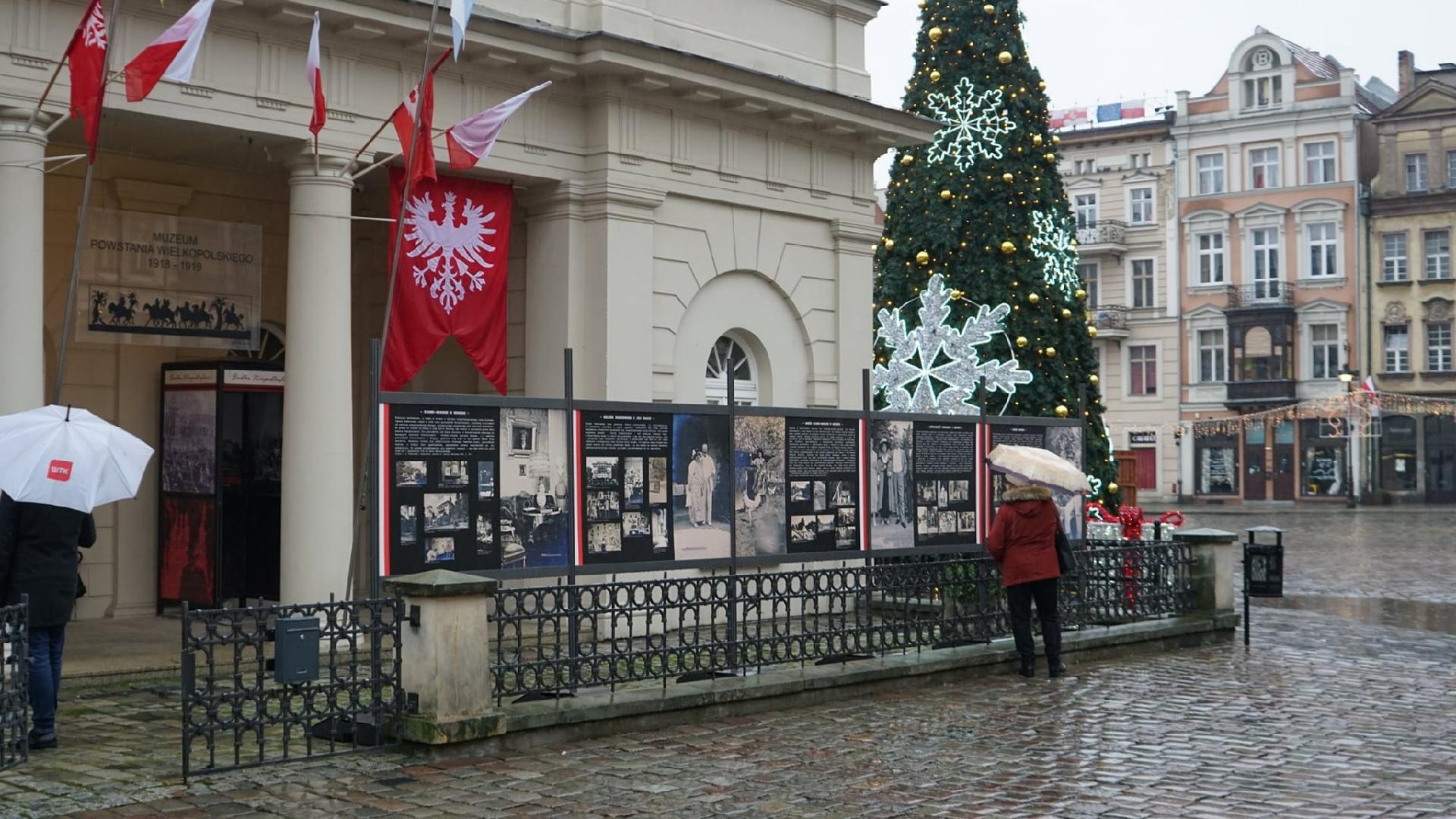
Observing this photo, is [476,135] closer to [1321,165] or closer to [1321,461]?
[1321,461]

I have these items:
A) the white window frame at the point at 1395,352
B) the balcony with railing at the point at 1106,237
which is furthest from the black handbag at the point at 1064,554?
the balcony with railing at the point at 1106,237

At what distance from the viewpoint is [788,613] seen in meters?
11.4

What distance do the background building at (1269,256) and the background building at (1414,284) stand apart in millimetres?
1017

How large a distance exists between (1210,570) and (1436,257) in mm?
49441

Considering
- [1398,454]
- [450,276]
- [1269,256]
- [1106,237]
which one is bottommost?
[1398,454]

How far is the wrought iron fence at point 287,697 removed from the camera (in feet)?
28.2

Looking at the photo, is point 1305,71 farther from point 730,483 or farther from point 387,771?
point 387,771

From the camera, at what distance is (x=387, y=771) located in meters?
8.98

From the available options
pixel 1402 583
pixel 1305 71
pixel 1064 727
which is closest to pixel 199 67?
pixel 1064 727

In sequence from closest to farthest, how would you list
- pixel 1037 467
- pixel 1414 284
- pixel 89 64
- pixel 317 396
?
1. pixel 89 64
2. pixel 1037 467
3. pixel 317 396
4. pixel 1414 284

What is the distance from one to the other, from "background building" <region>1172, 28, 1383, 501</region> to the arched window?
46.4m

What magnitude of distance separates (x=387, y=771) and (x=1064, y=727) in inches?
182

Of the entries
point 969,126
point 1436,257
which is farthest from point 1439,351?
point 969,126

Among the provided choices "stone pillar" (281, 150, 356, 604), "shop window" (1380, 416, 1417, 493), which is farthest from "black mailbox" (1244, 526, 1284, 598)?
"shop window" (1380, 416, 1417, 493)
